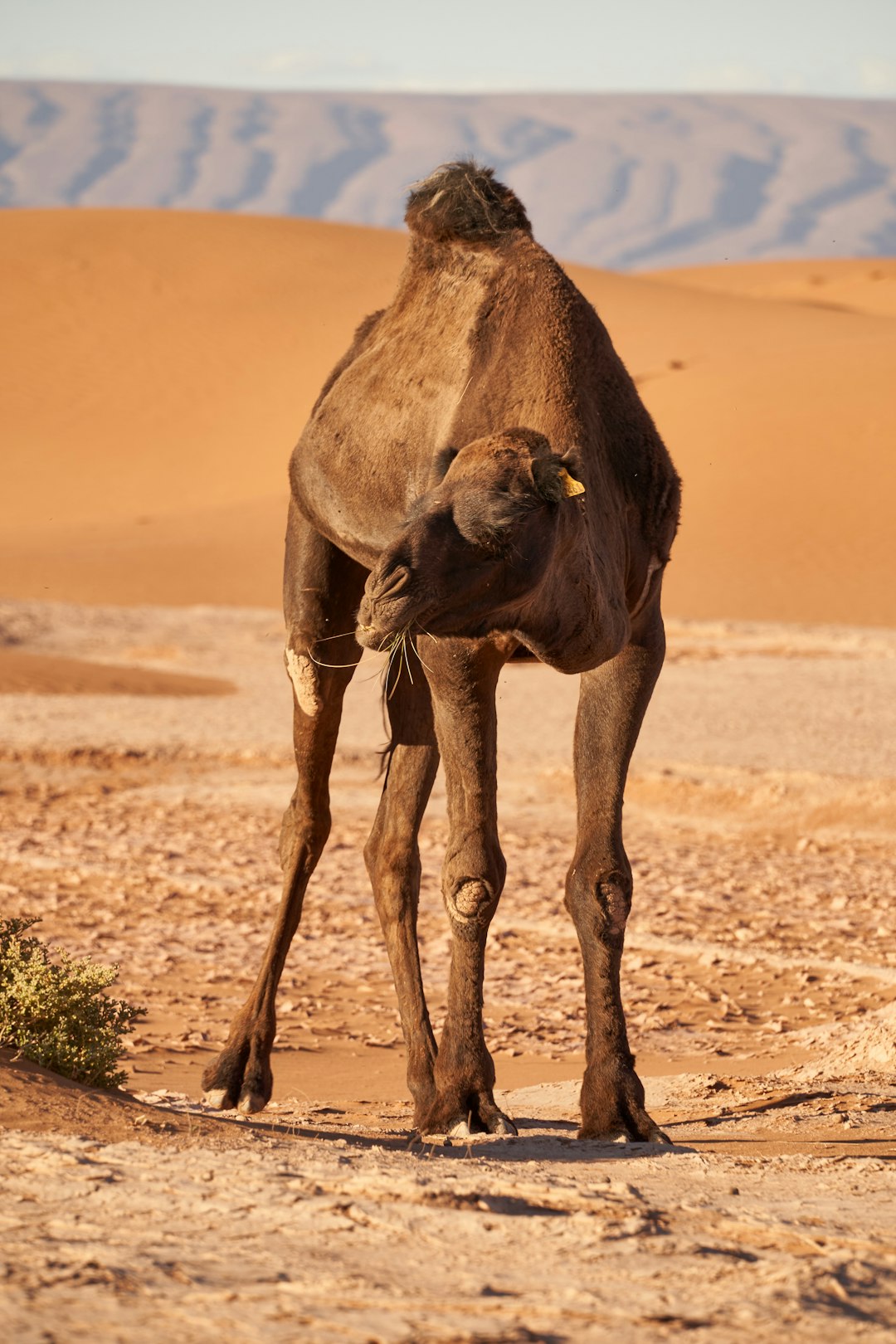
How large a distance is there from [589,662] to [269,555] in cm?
2973

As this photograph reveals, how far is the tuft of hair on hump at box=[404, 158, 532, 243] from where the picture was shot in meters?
5.59

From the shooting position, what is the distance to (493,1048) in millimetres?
7152

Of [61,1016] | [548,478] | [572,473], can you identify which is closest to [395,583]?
[548,478]

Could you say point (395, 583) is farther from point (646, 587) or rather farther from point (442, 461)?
point (646, 587)

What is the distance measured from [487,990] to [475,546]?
4637 millimetres

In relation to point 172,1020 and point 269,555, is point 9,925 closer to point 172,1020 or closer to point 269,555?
point 172,1020

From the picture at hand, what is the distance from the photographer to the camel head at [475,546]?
3707 mm

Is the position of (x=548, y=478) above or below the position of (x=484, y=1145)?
above

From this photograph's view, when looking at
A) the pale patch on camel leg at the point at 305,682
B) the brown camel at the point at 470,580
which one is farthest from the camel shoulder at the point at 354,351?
the pale patch on camel leg at the point at 305,682

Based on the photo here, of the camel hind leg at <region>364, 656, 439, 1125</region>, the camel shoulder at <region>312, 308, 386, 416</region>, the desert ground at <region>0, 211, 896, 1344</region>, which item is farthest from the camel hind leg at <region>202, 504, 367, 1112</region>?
the desert ground at <region>0, 211, 896, 1344</region>

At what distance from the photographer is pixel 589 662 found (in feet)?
14.8

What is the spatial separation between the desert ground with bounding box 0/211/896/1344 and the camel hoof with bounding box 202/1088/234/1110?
7.5 inches

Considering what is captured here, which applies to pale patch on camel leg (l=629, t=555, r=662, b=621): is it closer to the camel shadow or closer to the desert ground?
the desert ground

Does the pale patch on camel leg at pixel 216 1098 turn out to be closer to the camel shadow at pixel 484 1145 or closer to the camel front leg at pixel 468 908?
the camel shadow at pixel 484 1145
